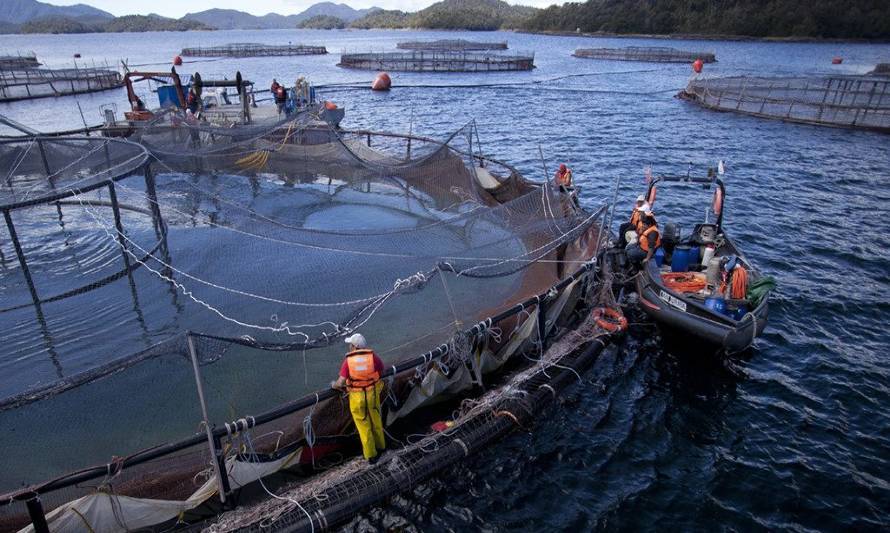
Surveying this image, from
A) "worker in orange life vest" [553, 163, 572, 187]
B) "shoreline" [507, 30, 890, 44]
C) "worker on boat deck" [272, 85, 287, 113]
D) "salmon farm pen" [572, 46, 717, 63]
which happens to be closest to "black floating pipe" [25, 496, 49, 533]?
"worker in orange life vest" [553, 163, 572, 187]

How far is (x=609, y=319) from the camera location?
12.9 meters

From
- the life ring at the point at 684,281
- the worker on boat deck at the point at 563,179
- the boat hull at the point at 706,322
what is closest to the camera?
the boat hull at the point at 706,322

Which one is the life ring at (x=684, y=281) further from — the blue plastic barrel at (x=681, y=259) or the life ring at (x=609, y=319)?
the life ring at (x=609, y=319)

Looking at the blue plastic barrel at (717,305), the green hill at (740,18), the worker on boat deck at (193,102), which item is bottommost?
the blue plastic barrel at (717,305)

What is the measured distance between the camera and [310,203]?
19.9 metres

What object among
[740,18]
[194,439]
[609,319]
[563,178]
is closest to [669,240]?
[609,319]

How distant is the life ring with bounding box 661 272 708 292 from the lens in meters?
13.3

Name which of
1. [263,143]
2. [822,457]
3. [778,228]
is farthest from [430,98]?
[822,457]

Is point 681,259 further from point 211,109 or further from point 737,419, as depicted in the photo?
point 211,109

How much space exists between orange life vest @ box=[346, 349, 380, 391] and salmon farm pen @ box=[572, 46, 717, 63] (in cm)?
9394

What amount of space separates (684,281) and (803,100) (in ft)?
134

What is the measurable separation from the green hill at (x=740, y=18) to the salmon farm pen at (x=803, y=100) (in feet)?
282

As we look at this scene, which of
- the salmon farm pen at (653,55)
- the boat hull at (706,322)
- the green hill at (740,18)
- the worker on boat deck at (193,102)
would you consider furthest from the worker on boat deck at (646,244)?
the green hill at (740,18)

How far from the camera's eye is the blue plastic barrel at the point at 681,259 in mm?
14523
